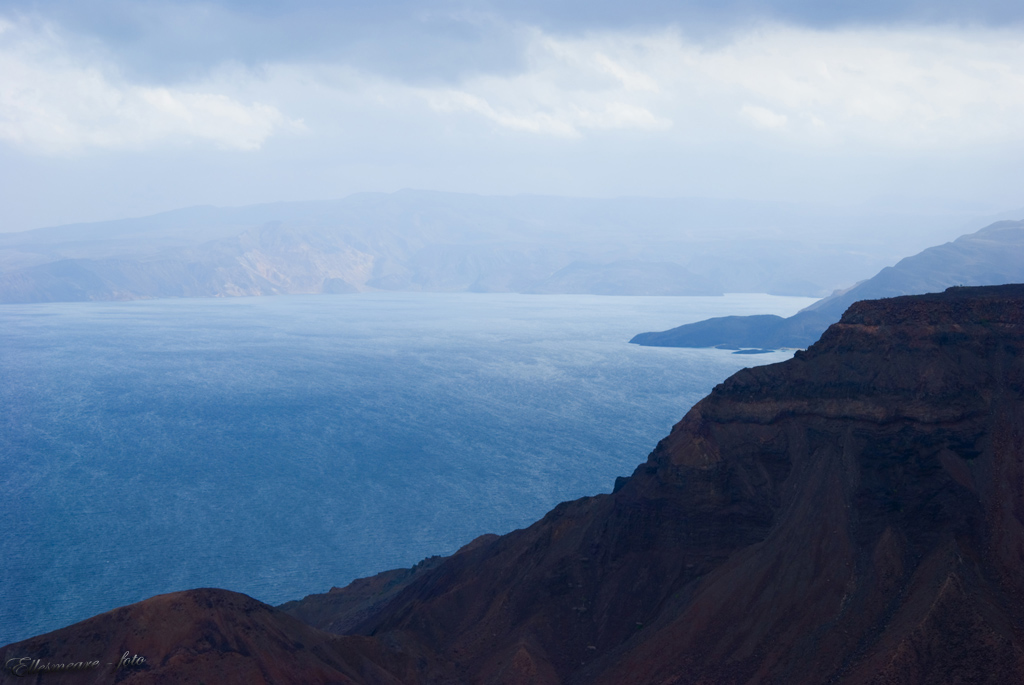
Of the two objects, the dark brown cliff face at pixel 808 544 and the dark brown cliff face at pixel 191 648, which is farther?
the dark brown cliff face at pixel 808 544

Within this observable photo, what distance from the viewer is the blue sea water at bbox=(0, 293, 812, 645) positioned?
62500mm

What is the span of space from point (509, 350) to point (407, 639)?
6141 inches

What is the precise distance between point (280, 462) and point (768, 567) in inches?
2732

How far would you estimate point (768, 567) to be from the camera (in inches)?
1357

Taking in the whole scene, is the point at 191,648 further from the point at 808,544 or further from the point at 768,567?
the point at 808,544

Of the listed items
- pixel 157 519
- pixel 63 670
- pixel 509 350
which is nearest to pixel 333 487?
pixel 157 519

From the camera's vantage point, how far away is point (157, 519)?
72.4 metres
